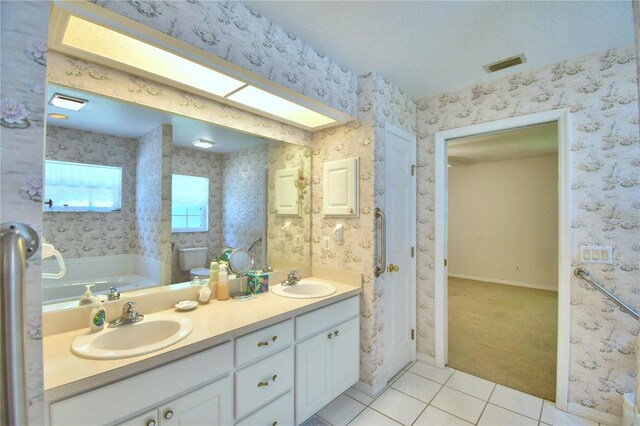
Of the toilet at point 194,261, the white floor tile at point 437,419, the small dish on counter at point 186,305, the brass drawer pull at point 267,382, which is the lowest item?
the white floor tile at point 437,419

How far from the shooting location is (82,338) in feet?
3.90

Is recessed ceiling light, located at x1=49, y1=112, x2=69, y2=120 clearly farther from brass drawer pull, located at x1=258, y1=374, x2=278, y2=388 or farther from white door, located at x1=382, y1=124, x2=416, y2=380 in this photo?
white door, located at x1=382, y1=124, x2=416, y2=380

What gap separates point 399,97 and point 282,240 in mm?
1614

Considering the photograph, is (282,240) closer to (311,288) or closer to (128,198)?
(311,288)

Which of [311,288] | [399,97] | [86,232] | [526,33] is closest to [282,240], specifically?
[311,288]

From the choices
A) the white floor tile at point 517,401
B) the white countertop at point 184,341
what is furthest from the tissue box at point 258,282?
the white floor tile at point 517,401

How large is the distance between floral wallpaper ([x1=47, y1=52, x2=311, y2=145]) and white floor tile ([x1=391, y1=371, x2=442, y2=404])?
2.23 metres

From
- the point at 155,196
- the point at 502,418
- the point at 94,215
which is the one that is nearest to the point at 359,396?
the point at 502,418

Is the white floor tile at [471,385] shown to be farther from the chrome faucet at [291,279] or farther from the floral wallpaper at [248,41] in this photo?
the floral wallpaper at [248,41]

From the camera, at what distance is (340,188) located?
2293mm

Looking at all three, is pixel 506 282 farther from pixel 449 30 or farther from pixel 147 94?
pixel 147 94

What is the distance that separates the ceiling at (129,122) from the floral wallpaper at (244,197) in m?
0.14

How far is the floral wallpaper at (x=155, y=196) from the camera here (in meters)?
1.65

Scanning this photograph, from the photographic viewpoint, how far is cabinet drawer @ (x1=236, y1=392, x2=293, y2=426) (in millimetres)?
1422
